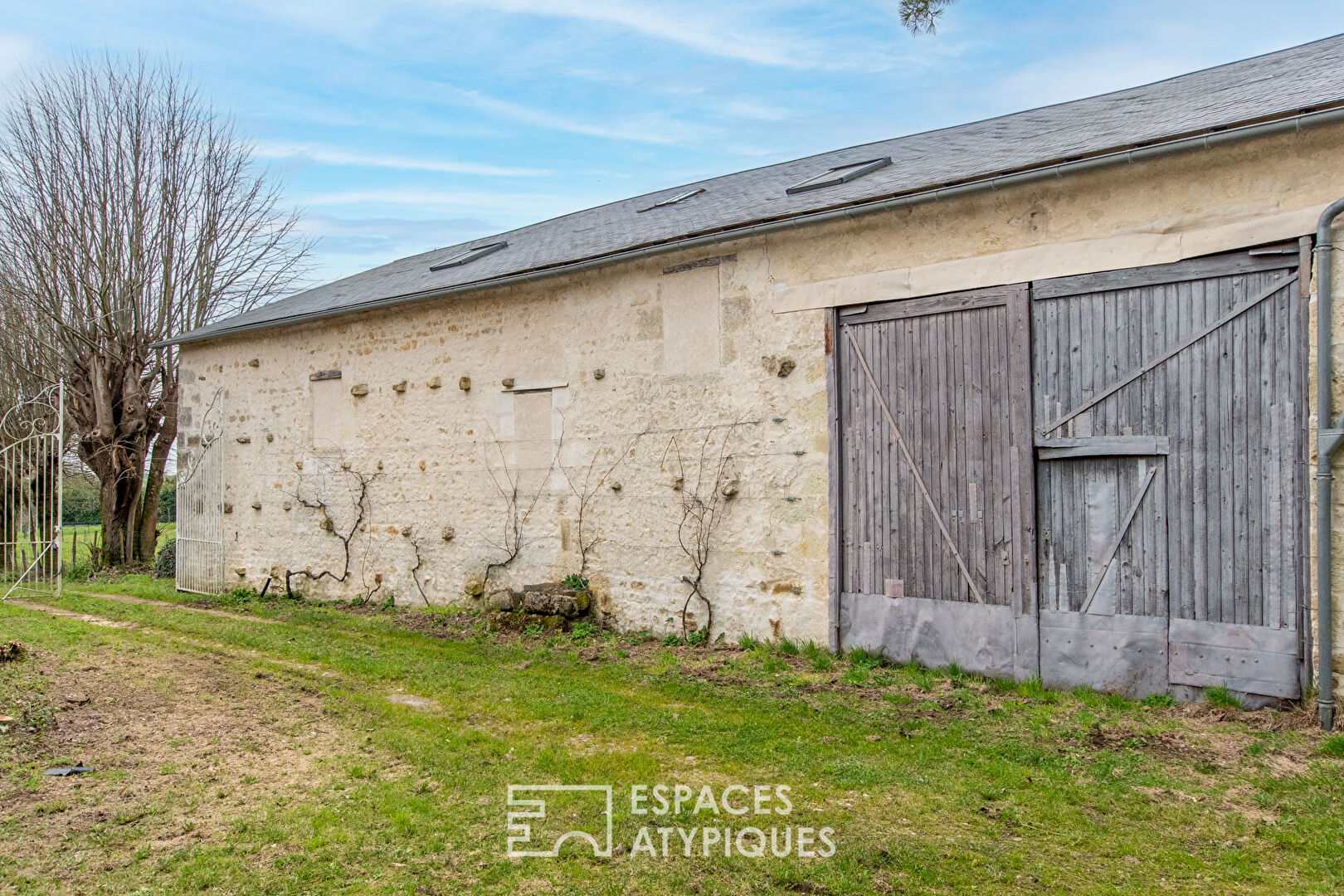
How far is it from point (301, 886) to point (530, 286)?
6722 millimetres

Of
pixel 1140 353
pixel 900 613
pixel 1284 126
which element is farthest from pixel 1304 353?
pixel 900 613

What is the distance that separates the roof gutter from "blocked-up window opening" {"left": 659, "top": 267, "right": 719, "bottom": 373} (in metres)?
0.31

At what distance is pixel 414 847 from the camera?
3.55 m

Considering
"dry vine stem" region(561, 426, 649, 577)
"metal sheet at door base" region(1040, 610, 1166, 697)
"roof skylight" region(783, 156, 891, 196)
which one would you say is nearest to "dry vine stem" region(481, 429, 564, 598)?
"dry vine stem" region(561, 426, 649, 577)

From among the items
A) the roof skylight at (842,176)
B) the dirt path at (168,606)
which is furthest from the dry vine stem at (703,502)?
the dirt path at (168,606)

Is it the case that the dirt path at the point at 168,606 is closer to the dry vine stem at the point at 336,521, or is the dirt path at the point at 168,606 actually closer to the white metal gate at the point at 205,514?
the white metal gate at the point at 205,514

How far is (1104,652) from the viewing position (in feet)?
18.8

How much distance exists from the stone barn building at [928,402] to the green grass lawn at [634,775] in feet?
2.10

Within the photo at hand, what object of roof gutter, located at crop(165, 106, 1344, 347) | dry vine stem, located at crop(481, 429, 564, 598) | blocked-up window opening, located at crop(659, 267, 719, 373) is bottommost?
dry vine stem, located at crop(481, 429, 564, 598)

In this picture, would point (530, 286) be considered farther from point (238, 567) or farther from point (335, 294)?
point (238, 567)

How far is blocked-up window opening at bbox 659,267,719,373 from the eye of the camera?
766cm

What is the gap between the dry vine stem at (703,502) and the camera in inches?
295

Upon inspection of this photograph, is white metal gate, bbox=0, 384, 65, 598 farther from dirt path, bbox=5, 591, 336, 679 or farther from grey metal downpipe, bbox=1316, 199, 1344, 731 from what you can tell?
grey metal downpipe, bbox=1316, 199, 1344, 731

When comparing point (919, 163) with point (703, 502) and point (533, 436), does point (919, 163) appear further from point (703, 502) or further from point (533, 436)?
point (533, 436)
